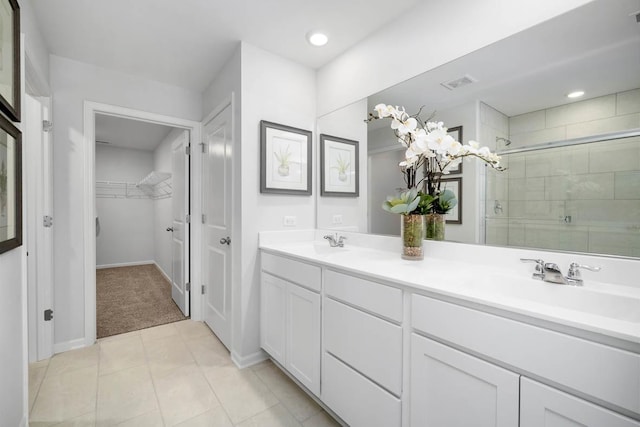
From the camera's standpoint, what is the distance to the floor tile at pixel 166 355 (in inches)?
80.7

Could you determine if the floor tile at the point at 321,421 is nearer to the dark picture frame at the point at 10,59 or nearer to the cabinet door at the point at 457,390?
the cabinet door at the point at 457,390

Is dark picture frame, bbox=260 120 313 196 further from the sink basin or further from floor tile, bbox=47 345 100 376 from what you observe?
floor tile, bbox=47 345 100 376

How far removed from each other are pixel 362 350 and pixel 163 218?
4.65 m

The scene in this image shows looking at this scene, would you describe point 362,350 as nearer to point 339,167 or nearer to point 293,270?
point 293,270

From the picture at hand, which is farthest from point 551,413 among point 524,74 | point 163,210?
point 163,210

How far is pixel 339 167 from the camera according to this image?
228cm

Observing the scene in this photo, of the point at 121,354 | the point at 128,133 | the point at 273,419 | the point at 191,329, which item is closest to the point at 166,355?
the point at 121,354

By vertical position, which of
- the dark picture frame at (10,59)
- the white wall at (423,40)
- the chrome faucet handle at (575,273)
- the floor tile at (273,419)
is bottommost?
the floor tile at (273,419)

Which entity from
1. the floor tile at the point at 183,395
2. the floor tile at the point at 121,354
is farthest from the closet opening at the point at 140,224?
the floor tile at the point at 183,395

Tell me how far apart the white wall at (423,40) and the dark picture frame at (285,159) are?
0.37 meters

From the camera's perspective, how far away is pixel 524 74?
1299mm

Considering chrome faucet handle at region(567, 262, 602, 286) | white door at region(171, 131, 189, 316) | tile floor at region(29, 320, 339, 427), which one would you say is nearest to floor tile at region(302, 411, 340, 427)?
tile floor at region(29, 320, 339, 427)

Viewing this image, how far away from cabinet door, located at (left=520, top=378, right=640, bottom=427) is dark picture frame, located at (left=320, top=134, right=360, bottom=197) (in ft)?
5.00

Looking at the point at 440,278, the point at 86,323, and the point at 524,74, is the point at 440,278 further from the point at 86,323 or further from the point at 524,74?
the point at 86,323
